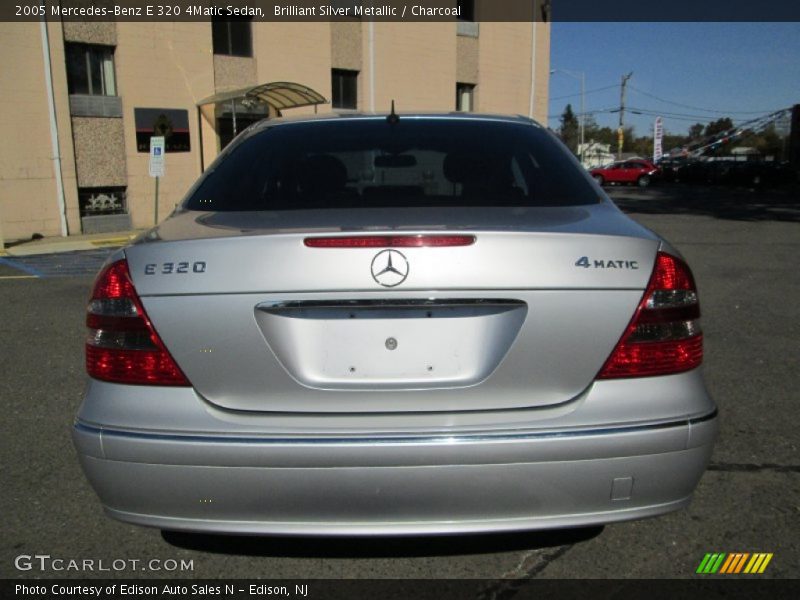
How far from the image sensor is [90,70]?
15.8m

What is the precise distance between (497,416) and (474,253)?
1.58 feet

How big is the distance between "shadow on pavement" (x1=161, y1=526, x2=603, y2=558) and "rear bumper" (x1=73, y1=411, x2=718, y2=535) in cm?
57

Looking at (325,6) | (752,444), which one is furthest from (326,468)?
(325,6)

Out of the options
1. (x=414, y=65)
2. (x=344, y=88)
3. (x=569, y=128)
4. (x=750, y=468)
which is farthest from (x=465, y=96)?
(x=569, y=128)

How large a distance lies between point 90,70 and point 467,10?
13134 mm

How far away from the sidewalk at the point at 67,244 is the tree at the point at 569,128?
75.1 metres

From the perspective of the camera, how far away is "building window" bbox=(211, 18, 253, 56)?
17719mm

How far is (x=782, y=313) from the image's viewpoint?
21.8 ft

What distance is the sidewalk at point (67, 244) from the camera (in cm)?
1302

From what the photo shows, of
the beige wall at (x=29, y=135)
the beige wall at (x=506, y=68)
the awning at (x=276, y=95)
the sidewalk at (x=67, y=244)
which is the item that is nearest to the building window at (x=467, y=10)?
the beige wall at (x=506, y=68)

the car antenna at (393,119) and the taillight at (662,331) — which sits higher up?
the car antenna at (393,119)

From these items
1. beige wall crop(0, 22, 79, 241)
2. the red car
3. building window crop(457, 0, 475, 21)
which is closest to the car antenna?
beige wall crop(0, 22, 79, 241)

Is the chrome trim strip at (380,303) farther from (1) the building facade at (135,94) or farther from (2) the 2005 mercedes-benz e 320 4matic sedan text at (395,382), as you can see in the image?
(1) the building facade at (135,94)
